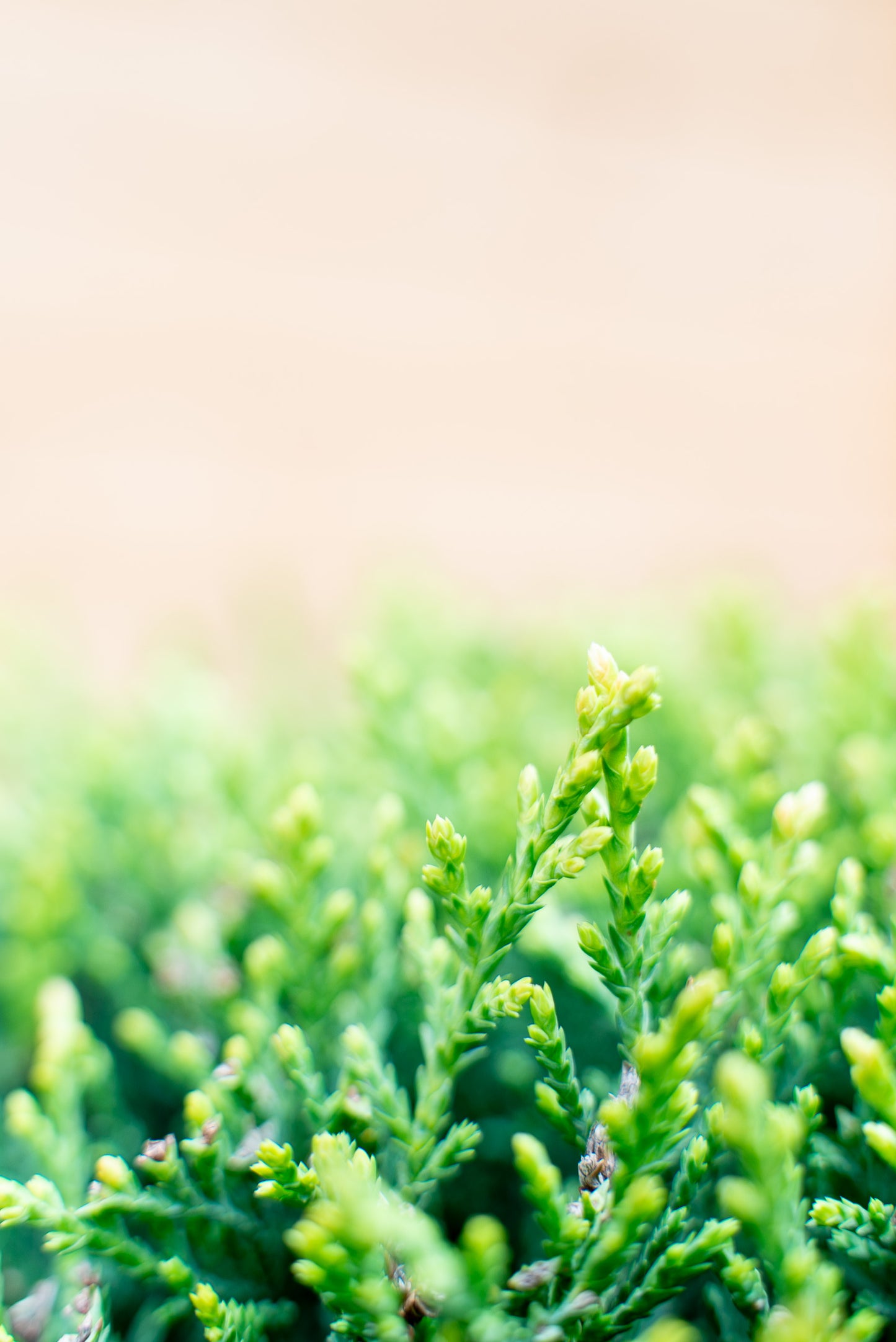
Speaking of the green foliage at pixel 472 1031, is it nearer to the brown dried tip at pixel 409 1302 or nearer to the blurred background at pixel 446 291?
the brown dried tip at pixel 409 1302

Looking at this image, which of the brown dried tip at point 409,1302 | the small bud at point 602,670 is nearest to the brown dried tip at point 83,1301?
the brown dried tip at point 409,1302

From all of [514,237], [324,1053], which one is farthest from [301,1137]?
[514,237]

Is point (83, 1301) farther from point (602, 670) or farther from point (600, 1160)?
point (602, 670)

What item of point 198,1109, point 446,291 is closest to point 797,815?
point 198,1109

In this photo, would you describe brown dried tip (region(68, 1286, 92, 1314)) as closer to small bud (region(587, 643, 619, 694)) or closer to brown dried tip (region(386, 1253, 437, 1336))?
brown dried tip (region(386, 1253, 437, 1336))

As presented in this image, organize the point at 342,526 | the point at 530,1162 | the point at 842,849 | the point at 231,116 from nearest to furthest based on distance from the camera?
1. the point at 530,1162
2. the point at 842,849
3. the point at 342,526
4. the point at 231,116

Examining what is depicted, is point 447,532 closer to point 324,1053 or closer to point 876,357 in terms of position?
point 876,357

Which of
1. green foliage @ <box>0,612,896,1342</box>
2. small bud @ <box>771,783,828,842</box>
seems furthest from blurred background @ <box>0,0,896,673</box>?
small bud @ <box>771,783,828,842</box>
